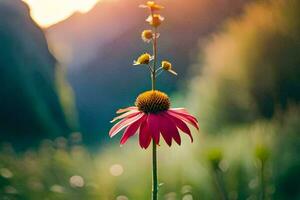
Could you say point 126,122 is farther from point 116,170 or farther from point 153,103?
point 116,170

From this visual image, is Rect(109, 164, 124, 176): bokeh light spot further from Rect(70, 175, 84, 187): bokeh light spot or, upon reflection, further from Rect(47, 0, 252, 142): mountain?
Rect(47, 0, 252, 142): mountain

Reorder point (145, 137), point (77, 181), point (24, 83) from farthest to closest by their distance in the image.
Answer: point (24, 83) → point (77, 181) → point (145, 137)

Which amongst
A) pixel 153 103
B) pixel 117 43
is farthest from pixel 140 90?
pixel 153 103

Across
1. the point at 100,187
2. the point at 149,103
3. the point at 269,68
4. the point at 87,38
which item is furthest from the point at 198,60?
the point at 149,103

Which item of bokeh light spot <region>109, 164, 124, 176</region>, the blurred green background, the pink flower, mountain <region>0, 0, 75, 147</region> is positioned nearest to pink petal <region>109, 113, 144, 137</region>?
the pink flower

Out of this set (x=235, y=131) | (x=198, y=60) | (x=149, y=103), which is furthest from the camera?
(x=198, y=60)

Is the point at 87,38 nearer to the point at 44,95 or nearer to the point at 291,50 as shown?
the point at 44,95

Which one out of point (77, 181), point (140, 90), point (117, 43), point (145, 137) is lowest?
point (145, 137)
